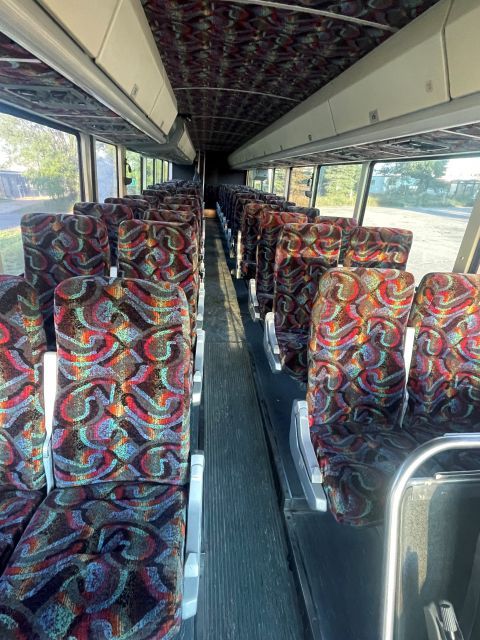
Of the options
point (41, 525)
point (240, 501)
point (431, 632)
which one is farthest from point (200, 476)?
point (431, 632)

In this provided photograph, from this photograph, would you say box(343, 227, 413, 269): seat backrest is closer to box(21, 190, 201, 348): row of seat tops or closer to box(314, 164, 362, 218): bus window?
box(21, 190, 201, 348): row of seat tops

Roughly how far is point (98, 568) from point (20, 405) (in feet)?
2.06

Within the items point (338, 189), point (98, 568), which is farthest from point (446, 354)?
point (338, 189)

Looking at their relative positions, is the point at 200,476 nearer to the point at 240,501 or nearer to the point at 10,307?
the point at 240,501

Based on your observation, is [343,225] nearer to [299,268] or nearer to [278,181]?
[299,268]

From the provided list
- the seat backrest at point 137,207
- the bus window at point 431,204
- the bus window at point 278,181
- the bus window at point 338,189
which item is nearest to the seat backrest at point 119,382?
the seat backrest at point 137,207

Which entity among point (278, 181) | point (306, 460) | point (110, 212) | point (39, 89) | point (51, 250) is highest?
point (39, 89)

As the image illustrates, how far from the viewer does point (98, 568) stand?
3.70ft

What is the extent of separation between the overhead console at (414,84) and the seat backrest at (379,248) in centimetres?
78

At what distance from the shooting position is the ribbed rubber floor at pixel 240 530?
1.52 meters

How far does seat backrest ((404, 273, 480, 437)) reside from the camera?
1850 millimetres

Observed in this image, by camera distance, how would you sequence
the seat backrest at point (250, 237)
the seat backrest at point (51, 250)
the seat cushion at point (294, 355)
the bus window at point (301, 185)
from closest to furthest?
the seat backrest at point (51, 250) → the seat cushion at point (294, 355) → the seat backrest at point (250, 237) → the bus window at point (301, 185)

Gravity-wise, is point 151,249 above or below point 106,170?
below

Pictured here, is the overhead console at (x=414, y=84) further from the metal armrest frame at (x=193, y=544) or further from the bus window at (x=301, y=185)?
the bus window at (x=301, y=185)
